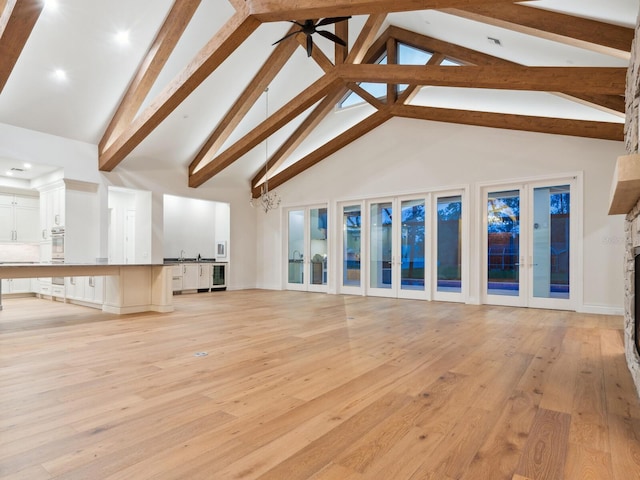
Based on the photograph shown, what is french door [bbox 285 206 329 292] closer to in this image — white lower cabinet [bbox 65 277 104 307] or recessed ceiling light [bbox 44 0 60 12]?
white lower cabinet [bbox 65 277 104 307]

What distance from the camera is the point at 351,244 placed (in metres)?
9.10

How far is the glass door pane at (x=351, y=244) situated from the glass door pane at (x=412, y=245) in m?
1.14

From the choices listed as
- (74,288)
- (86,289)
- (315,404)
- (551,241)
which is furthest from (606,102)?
(74,288)

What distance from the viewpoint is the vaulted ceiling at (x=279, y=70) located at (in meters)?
4.27

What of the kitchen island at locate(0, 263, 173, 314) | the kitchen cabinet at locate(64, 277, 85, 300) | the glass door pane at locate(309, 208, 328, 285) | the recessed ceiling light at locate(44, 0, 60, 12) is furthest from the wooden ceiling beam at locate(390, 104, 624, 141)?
the kitchen cabinet at locate(64, 277, 85, 300)

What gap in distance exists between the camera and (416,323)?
16.8ft

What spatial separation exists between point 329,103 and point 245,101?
2.01 m

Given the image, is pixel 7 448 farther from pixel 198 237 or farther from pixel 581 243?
pixel 198 237

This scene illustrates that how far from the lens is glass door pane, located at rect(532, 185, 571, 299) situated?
21.3 feet

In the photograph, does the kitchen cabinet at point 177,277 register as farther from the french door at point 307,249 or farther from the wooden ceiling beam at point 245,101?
the french door at point 307,249

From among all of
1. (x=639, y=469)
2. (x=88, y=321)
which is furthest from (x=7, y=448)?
(x=88, y=321)

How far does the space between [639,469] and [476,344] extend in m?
2.31

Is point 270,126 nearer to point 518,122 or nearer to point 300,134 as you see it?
point 300,134

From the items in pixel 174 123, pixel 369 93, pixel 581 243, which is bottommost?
pixel 581 243
